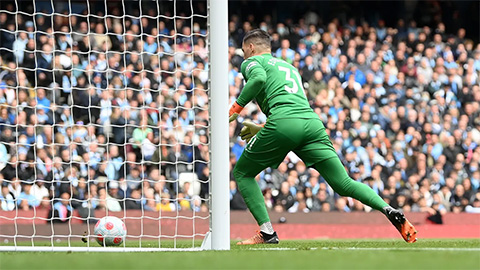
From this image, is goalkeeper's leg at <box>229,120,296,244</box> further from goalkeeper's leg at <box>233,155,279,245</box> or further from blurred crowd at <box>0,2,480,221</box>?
blurred crowd at <box>0,2,480,221</box>

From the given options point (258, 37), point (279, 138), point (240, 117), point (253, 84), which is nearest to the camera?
point (253, 84)

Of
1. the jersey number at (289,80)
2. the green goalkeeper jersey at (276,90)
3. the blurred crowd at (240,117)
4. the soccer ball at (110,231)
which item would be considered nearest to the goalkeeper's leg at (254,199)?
the green goalkeeper jersey at (276,90)

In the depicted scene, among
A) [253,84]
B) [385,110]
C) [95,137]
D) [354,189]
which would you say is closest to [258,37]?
[253,84]

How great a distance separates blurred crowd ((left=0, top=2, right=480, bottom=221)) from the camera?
1295 cm

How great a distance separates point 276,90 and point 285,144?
1.52 feet

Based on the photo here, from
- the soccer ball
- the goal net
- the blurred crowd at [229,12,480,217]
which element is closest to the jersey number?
the soccer ball

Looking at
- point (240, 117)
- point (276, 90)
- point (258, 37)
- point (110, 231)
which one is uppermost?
point (258, 37)

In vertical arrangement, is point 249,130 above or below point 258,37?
below

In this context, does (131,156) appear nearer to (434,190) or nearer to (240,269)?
(434,190)

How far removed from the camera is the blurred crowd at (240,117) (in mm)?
12945

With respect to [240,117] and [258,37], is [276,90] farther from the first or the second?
[240,117]

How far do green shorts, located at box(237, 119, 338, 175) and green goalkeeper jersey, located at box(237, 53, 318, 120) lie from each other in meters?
0.08

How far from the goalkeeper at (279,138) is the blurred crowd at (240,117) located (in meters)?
4.70

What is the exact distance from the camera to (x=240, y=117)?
48.9 ft
